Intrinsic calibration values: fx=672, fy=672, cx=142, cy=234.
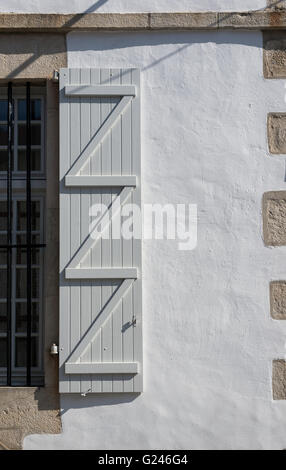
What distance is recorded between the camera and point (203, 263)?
4402mm

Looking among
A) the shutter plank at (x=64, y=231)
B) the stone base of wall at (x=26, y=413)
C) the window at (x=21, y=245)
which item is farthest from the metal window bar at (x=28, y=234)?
the shutter plank at (x=64, y=231)

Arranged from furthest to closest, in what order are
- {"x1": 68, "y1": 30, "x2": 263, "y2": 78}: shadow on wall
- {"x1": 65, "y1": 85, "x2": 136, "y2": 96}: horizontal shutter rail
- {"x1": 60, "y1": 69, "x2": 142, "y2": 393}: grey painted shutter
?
{"x1": 68, "y1": 30, "x2": 263, "y2": 78}: shadow on wall < {"x1": 65, "y1": 85, "x2": 136, "y2": 96}: horizontal shutter rail < {"x1": 60, "y1": 69, "x2": 142, "y2": 393}: grey painted shutter

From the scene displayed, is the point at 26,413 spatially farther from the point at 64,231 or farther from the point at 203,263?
the point at 203,263

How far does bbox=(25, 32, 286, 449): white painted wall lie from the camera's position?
170 inches

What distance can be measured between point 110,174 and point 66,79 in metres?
0.70

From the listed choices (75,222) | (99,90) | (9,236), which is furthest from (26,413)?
(99,90)

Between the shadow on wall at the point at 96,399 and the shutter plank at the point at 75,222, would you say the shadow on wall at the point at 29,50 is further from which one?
the shadow on wall at the point at 96,399

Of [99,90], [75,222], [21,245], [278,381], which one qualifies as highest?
[99,90]

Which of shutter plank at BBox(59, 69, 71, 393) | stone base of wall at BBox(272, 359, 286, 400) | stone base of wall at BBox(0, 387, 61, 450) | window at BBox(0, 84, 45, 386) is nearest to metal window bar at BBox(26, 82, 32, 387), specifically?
window at BBox(0, 84, 45, 386)

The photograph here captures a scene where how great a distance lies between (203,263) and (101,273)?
68cm

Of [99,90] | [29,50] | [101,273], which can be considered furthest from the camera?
[29,50]

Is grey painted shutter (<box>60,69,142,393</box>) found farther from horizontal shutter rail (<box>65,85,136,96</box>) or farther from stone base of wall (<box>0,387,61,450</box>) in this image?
stone base of wall (<box>0,387,61,450</box>)

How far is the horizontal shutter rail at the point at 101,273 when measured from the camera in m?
4.27

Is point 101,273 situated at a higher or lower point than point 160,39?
lower
